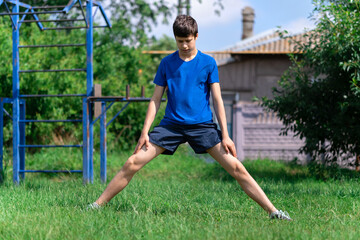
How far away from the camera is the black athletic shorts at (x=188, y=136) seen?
485cm

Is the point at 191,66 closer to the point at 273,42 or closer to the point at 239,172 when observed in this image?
the point at 239,172

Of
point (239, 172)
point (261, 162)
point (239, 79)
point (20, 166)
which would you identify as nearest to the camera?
point (239, 172)

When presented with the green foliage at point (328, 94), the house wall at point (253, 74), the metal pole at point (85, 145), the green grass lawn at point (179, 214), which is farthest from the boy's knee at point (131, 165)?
the house wall at point (253, 74)

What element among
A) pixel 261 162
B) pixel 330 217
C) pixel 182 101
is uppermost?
pixel 182 101

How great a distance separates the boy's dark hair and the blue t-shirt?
0.34m

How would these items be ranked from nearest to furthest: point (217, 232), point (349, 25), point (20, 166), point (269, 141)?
point (217, 232)
point (349, 25)
point (20, 166)
point (269, 141)

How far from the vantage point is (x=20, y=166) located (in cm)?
938

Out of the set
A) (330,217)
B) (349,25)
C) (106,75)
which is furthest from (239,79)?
(330,217)

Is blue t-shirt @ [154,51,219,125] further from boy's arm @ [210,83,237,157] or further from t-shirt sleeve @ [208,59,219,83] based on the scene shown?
boy's arm @ [210,83,237,157]

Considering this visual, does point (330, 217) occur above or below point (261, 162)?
above

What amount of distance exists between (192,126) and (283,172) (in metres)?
6.54

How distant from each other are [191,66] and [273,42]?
606 inches

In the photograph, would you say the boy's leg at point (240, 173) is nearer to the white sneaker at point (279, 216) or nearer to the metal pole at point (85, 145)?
the white sneaker at point (279, 216)

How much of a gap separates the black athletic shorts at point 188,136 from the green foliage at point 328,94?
4.73 metres
